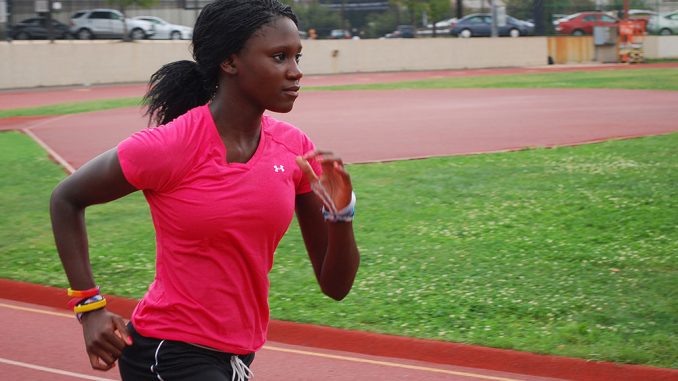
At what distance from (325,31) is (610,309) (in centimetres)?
3989

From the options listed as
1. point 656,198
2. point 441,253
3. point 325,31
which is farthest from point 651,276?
point 325,31

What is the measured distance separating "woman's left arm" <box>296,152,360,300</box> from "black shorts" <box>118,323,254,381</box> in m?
0.38

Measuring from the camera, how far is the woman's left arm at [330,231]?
3.00m

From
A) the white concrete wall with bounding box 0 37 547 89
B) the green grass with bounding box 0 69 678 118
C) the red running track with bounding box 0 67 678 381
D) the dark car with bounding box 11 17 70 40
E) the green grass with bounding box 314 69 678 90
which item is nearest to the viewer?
the red running track with bounding box 0 67 678 381

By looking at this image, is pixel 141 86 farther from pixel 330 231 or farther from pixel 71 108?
pixel 330 231

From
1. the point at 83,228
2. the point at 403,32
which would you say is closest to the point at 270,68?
the point at 83,228

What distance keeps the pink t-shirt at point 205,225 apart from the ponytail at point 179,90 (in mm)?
232

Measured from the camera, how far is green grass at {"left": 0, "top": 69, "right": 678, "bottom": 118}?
2572 cm

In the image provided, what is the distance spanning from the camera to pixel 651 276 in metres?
7.82

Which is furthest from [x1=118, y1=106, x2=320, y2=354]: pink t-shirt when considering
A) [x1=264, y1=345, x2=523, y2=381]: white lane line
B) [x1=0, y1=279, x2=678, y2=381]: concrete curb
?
[x1=0, y1=279, x2=678, y2=381]: concrete curb

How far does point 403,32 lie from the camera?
1890 inches

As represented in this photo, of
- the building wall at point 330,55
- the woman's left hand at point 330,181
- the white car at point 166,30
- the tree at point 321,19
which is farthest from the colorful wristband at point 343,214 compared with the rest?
the tree at point 321,19

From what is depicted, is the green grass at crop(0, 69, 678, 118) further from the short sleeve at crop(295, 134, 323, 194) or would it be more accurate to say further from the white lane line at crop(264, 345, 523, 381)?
the short sleeve at crop(295, 134, 323, 194)

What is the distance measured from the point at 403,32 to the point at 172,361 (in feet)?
150
